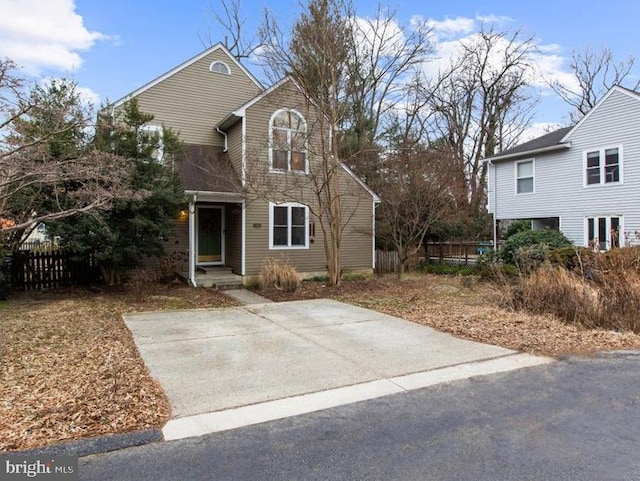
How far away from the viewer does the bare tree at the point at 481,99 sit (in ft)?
97.3

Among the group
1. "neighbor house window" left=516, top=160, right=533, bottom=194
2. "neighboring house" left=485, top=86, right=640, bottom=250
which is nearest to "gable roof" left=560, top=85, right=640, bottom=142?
"neighboring house" left=485, top=86, right=640, bottom=250

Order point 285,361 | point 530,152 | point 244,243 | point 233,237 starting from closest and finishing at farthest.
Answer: point 285,361 → point 244,243 → point 233,237 → point 530,152

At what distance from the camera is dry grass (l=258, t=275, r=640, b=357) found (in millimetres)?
6145

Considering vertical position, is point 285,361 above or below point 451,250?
below

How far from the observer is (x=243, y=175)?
13.2 m

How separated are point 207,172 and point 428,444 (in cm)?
1140

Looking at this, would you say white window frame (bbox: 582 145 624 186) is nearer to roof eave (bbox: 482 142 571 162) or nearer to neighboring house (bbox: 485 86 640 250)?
neighboring house (bbox: 485 86 640 250)

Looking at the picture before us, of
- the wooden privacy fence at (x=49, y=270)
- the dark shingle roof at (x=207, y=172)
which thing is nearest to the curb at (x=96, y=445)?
the wooden privacy fence at (x=49, y=270)

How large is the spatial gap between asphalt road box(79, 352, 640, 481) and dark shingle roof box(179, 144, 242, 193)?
33.0 feet

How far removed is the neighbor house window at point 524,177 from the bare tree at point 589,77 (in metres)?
15.4

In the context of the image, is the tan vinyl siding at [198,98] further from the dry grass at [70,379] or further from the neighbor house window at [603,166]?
the neighbor house window at [603,166]

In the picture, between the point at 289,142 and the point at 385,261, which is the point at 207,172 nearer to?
the point at 289,142

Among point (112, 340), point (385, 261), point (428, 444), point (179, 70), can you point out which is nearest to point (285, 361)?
point (428, 444)

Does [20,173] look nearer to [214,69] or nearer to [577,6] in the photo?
[214,69]
